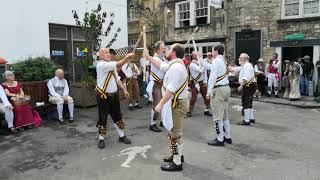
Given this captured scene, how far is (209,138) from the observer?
7398mm

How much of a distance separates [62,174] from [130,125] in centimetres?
341

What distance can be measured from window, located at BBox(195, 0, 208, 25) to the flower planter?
10510 millimetres

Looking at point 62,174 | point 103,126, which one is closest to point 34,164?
point 62,174

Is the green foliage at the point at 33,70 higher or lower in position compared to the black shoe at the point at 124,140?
higher

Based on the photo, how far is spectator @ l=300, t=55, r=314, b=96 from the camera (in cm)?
1391

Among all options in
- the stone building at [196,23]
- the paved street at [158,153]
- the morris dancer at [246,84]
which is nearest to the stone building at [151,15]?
the stone building at [196,23]

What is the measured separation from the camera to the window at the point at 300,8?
14992 mm

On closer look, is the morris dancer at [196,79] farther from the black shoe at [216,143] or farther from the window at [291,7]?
the window at [291,7]

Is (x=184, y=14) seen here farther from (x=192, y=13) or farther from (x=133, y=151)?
(x=133, y=151)

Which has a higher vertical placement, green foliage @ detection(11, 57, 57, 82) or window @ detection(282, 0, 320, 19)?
window @ detection(282, 0, 320, 19)

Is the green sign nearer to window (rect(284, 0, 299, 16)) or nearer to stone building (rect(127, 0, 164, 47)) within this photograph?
window (rect(284, 0, 299, 16))

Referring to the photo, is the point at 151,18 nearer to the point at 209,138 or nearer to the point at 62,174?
the point at 209,138

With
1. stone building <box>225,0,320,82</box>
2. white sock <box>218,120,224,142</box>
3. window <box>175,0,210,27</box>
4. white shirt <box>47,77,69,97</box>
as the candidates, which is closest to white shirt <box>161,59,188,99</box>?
white sock <box>218,120,224,142</box>

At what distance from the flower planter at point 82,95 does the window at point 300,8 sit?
9.65 metres
